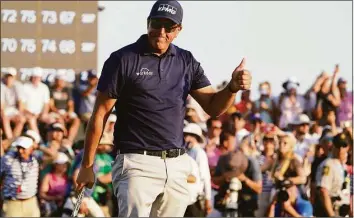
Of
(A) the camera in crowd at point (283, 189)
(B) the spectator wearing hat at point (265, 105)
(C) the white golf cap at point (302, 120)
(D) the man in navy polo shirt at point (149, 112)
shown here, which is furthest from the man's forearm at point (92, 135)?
(B) the spectator wearing hat at point (265, 105)

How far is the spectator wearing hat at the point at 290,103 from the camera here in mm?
18250

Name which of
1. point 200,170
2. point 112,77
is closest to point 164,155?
point 112,77

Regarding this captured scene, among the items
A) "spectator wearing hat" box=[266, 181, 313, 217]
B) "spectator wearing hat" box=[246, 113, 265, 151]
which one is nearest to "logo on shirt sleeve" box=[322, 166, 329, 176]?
"spectator wearing hat" box=[266, 181, 313, 217]

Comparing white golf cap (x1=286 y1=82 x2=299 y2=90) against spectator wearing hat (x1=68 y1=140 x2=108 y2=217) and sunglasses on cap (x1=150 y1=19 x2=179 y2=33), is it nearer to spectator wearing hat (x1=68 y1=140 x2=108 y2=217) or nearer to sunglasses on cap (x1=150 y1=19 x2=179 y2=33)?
spectator wearing hat (x1=68 y1=140 x2=108 y2=217)

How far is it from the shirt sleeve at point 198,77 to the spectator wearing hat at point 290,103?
9.97 metres

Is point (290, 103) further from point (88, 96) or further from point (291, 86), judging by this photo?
point (88, 96)

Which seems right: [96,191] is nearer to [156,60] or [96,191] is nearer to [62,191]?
[62,191]

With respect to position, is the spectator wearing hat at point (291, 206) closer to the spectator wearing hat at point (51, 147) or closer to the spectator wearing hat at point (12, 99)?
the spectator wearing hat at point (51, 147)

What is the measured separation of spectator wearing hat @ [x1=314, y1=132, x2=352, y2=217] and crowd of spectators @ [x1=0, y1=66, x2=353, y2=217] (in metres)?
0.21

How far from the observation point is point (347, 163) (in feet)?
48.5

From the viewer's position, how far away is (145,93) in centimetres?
784

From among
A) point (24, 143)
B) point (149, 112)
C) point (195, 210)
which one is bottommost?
point (195, 210)

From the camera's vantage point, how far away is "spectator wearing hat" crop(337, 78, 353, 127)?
18.3 meters

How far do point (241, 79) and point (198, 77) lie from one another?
493 mm
